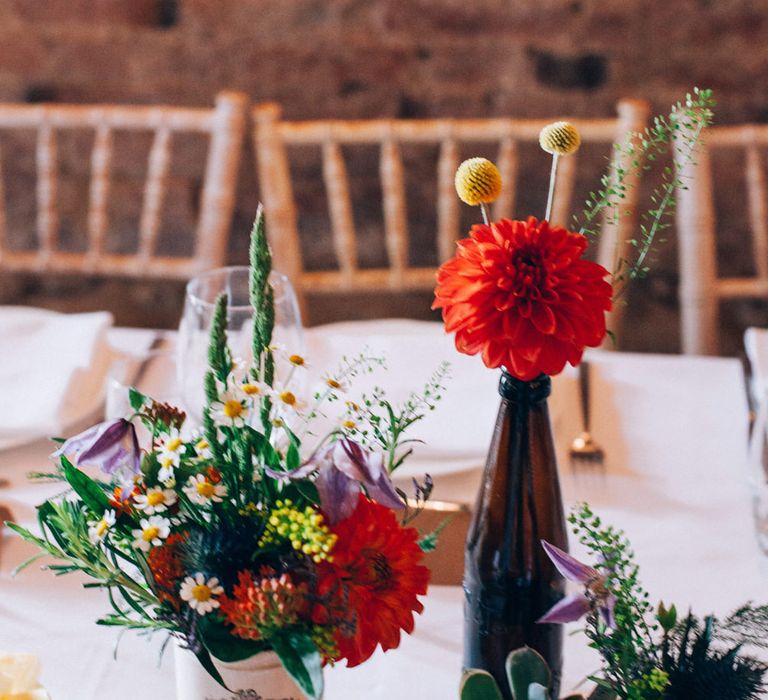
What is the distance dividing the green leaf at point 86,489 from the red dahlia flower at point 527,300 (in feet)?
0.75

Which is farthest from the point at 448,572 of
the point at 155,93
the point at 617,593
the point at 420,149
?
the point at 155,93

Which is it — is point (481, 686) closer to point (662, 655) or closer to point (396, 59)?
point (662, 655)

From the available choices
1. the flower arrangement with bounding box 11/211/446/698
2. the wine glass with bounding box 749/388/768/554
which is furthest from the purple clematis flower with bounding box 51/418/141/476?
the wine glass with bounding box 749/388/768/554

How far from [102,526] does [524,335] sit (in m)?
0.26

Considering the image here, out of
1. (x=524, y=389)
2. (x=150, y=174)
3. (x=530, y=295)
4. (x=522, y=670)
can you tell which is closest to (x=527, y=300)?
(x=530, y=295)

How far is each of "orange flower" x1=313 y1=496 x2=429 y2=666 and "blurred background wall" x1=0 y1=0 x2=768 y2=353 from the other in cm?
144

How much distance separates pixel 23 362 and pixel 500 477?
26.8 inches

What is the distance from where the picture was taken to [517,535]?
0.72 meters

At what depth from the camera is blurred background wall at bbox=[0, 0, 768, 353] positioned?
1861mm

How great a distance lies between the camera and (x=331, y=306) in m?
2.15

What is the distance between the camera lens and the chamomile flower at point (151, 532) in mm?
585

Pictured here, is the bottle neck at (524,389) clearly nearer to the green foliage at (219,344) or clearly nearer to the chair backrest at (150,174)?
the green foliage at (219,344)

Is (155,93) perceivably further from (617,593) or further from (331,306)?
(617,593)

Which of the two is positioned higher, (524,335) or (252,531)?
(524,335)
